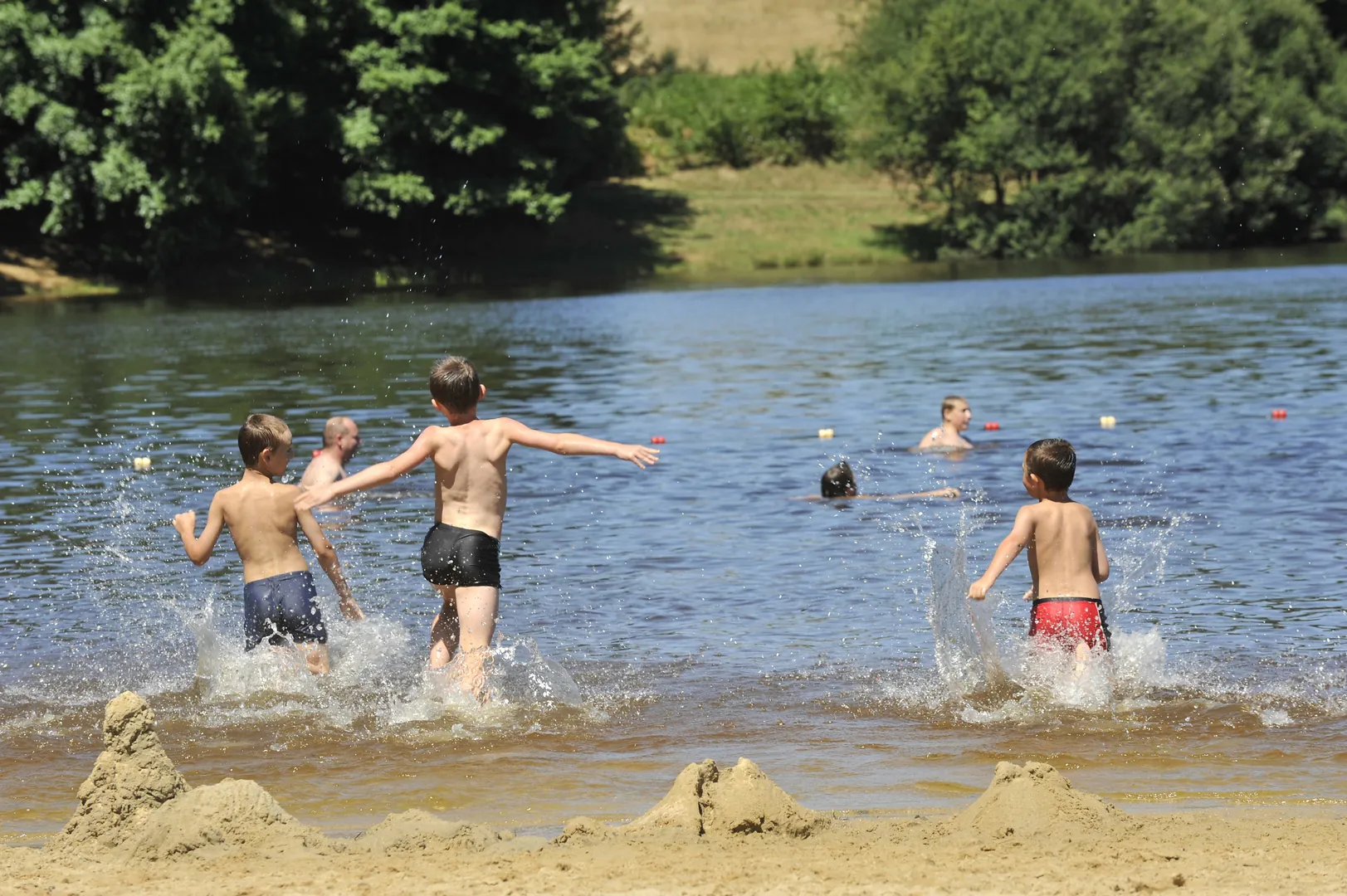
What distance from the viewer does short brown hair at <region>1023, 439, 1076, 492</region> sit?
852 centimetres

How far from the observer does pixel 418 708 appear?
8656 mm

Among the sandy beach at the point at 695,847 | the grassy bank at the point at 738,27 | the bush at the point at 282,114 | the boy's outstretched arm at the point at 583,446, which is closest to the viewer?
the sandy beach at the point at 695,847

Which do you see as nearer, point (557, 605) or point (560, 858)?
point (560, 858)

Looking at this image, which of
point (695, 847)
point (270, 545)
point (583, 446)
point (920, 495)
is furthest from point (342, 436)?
point (695, 847)

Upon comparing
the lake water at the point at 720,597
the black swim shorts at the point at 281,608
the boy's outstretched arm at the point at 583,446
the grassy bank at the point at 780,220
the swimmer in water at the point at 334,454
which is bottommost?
the lake water at the point at 720,597

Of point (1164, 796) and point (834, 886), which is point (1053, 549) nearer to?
point (1164, 796)

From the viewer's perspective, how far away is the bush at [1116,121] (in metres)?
63.5

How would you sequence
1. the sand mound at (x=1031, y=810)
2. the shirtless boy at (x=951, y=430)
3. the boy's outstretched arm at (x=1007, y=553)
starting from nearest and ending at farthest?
the sand mound at (x=1031, y=810) → the boy's outstretched arm at (x=1007, y=553) → the shirtless boy at (x=951, y=430)

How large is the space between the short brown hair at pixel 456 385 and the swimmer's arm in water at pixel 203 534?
133 cm

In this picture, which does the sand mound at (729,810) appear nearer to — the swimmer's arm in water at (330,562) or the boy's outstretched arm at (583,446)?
the boy's outstretched arm at (583,446)

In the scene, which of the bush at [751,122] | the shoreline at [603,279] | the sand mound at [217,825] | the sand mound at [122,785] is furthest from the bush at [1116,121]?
the sand mound at [217,825]

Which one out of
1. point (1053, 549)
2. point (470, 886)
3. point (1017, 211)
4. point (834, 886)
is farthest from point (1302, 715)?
point (1017, 211)

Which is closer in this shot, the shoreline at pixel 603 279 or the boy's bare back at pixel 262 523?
the boy's bare back at pixel 262 523

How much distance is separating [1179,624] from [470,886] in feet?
20.4
